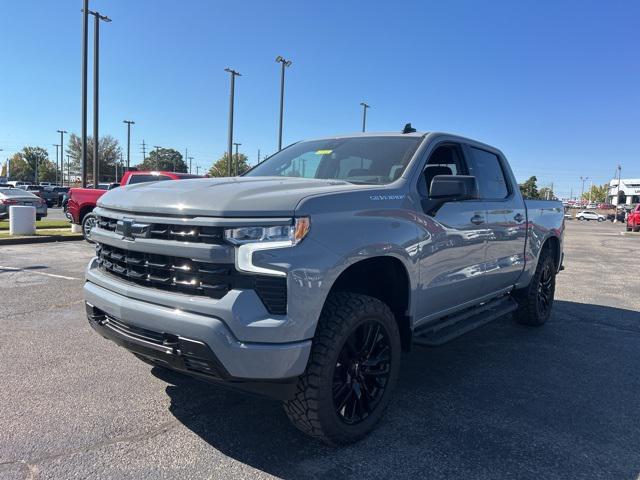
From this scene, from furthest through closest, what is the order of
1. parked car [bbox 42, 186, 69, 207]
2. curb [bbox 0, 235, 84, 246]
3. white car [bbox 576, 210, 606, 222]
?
white car [bbox 576, 210, 606, 222], parked car [bbox 42, 186, 69, 207], curb [bbox 0, 235, 84, 246]

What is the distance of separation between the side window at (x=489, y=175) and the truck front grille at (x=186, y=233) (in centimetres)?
280

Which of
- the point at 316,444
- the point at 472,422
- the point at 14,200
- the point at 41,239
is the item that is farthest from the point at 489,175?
the point at 14,200

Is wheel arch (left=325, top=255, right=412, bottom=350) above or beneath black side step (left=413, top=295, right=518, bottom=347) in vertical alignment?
above

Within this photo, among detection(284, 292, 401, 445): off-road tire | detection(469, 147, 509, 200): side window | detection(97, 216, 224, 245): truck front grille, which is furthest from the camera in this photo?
detection(469, 147, 509, 200): side window

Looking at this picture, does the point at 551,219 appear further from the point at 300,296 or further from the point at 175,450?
the point at 175,450

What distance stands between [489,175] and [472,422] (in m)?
2.52

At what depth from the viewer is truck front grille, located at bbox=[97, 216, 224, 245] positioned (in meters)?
2.61

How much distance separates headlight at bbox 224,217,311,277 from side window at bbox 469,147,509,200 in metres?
2.52

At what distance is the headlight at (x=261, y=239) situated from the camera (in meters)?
2.52

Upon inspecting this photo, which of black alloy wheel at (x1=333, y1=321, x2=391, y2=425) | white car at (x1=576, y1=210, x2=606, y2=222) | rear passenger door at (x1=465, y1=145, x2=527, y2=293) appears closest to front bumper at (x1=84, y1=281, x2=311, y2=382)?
black alloy wheel at (x1=333, y1=321, x2=391, y2=425)

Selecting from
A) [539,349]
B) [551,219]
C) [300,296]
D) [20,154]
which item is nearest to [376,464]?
[300,296]

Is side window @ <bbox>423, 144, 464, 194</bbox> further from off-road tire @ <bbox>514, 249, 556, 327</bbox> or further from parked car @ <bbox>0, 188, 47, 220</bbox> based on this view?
parked car @ <bbox>0, 188, 47, 220</bbox>

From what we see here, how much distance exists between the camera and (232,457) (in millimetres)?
2811

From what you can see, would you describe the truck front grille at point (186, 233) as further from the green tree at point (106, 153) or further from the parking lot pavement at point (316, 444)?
the green tree at point (106, 153)
